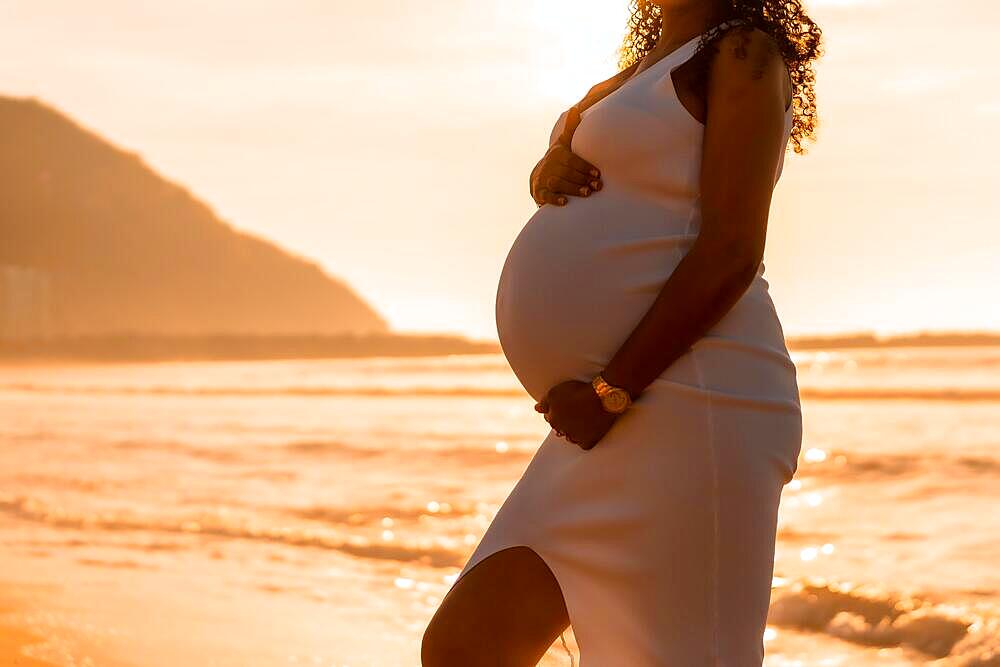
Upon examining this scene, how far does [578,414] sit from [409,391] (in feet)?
69.4

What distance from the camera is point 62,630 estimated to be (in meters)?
4.62

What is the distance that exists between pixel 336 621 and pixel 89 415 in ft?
37.7

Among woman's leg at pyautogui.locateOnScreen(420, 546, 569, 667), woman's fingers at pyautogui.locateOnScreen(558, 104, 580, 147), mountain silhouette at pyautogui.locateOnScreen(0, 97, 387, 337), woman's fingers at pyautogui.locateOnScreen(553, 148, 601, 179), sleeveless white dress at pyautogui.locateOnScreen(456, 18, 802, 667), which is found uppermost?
woman's fingers at pyautogui.locateOnScreen(558, 104, 580, 147)

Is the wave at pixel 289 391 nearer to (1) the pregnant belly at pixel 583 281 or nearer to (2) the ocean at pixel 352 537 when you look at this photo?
(2) the ocean at pixel 352 537

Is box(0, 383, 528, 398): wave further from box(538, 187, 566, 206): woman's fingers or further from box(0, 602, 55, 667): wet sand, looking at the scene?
box(538, 187, 566, 206): woman's fingers

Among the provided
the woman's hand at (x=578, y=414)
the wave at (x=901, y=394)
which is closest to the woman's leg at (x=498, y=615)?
the woman's hand at (x=578, y=414)

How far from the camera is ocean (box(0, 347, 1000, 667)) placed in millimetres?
4641

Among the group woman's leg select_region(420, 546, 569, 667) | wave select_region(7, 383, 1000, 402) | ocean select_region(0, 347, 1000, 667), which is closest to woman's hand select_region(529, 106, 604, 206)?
woman's leg select_region(420, 546, 569, 667)

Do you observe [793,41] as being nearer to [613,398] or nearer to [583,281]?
[583,281]

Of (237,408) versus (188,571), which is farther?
(237,408)

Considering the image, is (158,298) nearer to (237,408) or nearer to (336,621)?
(237,408)

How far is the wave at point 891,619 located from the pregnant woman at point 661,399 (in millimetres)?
2820

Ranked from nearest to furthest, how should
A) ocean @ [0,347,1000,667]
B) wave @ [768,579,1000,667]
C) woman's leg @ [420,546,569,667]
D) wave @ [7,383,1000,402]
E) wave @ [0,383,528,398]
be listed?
woman's leg @ [420,546,569,667] < wave @ [768,579,1000,667] < ocean @ [0,347,1000,667] < wave @ [7,383,1000,402] < wave @ [0,383,528,398]

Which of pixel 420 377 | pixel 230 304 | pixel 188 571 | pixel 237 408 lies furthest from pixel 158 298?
pixel 188 571
